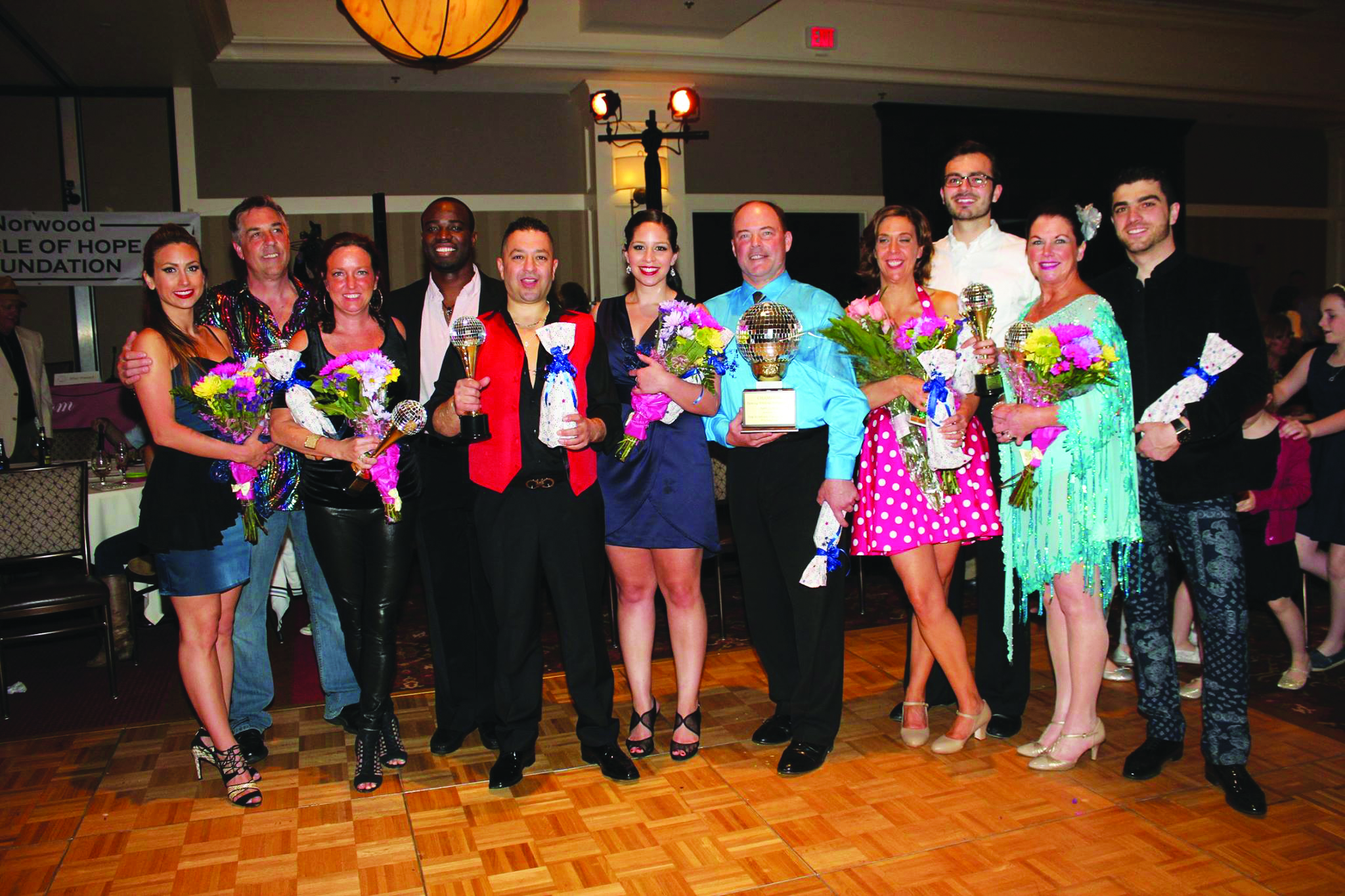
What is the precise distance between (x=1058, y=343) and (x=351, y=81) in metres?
8.12

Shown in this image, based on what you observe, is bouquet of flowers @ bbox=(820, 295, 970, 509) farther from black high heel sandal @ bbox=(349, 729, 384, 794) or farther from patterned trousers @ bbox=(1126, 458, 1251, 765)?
black high heel sandal @ bbox=(349, 729, 384, 794)

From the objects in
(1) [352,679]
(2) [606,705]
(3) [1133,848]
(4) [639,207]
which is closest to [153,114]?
(4) [639,207]

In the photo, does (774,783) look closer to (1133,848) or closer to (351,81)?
(1133,848)

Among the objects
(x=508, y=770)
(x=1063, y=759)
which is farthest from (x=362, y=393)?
(x=1063, y=759)

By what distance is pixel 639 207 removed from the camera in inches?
374

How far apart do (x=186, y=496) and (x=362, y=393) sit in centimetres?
75

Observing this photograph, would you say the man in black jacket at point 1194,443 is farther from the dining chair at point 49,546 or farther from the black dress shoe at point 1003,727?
the dining chair at point 49,546

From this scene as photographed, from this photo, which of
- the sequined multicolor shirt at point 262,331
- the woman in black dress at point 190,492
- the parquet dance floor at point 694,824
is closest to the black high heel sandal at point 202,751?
the parquet dance floor at point 694,824

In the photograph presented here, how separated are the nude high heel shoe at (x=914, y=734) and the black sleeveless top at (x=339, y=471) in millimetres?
1955

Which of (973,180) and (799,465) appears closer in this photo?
(799,465)

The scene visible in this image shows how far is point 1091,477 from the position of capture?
3158mm

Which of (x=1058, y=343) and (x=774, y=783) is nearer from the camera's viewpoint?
(x=1058, y=343)

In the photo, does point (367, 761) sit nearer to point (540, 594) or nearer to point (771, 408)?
point (540, 594)

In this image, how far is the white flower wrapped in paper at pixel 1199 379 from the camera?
9.64 feet
